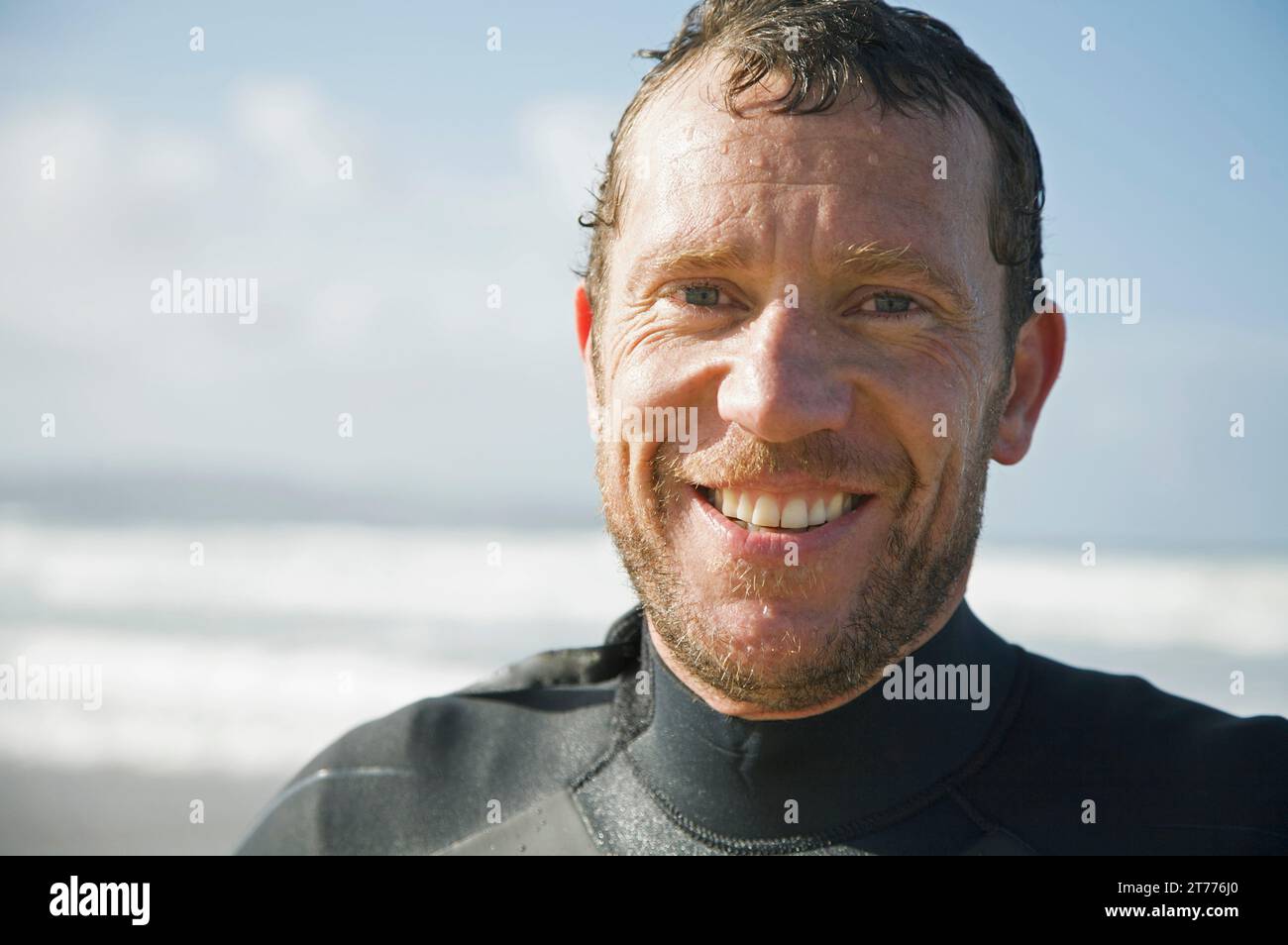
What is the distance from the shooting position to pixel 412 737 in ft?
9.48

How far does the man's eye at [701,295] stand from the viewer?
2.36m

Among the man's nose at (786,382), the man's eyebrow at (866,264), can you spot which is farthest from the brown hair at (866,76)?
the man's nose at (786,382)

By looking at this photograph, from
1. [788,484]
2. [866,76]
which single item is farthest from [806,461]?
[866,76]

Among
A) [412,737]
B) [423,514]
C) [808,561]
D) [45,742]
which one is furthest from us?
[423,514]

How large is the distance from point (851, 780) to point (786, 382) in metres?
0.82

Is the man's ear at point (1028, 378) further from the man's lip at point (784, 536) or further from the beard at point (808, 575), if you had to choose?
the man's lip at point (784, 536)

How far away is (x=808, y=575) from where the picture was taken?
90.1 inches

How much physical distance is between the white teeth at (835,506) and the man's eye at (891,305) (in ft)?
1.16

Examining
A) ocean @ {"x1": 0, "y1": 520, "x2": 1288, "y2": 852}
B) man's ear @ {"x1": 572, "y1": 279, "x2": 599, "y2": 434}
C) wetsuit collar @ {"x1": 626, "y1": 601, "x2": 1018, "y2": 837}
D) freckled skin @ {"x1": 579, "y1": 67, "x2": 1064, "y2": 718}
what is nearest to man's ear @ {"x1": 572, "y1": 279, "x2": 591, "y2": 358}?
man's ear @ {"x1": 572, "y1": 279, "x2": 599, "y2": 434}
